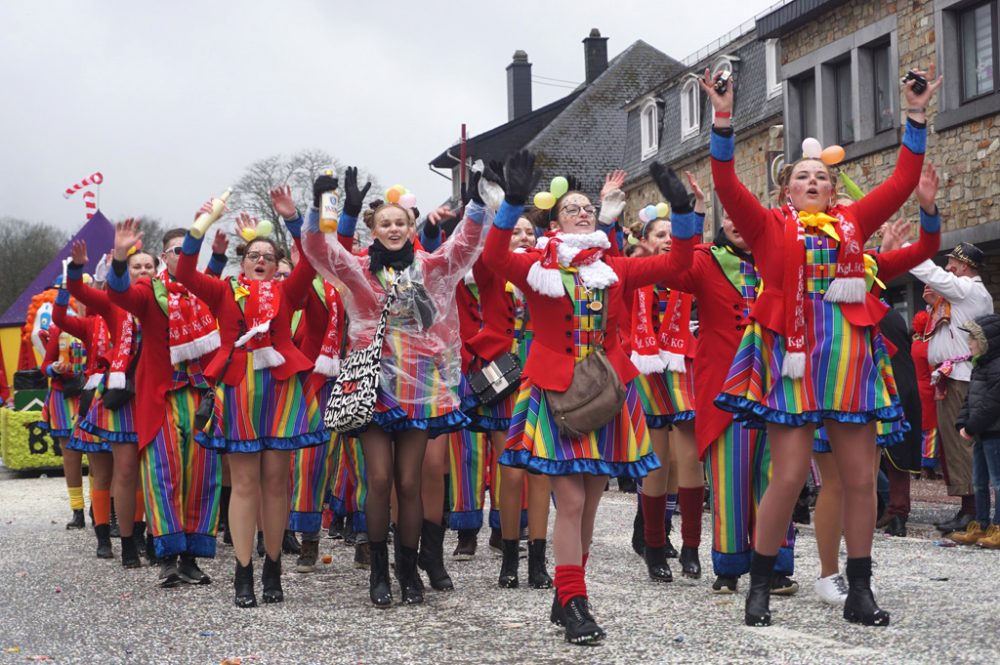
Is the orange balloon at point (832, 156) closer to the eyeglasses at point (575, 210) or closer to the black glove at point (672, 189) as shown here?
the black glove at point (672, 189)

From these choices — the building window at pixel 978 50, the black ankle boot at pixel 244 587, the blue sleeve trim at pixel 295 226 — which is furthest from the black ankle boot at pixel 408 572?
the building window at pixel 978 50

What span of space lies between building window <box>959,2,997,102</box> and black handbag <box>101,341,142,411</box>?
13.2 m

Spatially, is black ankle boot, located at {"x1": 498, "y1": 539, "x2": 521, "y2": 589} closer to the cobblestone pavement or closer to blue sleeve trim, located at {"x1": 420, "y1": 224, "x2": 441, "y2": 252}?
the cobblestone pavement

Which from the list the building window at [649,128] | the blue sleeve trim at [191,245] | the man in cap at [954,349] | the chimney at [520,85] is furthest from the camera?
the chimney at [520,85]

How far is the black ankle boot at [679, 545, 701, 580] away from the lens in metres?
7.64

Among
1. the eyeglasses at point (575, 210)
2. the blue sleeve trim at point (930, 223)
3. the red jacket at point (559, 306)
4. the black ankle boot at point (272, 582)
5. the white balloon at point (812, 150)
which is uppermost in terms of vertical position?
the white balloon at point (812, 150)

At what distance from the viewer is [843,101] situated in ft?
74.6

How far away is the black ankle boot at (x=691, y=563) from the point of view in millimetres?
7645

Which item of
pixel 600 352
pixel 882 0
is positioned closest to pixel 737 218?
pixel 600 352

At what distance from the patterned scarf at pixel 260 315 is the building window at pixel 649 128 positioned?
28.0 metres

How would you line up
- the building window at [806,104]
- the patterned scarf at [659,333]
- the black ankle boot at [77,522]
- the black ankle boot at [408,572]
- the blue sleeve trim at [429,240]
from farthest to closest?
the building window at [806,104]
the black ankle boot at [77,522]
the blue sleeve trim at [429,240]
the patterned scarf at [659,333]
the black ankle boot at [408,572]

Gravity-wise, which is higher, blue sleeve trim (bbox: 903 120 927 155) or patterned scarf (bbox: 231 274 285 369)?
blue sleeve trim (bbox: 903 120 927 155)

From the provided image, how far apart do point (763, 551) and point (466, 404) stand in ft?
8.70

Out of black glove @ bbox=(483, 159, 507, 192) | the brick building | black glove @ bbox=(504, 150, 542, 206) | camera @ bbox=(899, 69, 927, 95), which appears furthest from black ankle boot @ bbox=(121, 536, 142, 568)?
the brick building
